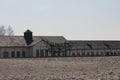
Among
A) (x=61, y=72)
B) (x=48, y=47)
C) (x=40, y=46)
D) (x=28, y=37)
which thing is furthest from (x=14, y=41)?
(x=61, y=72)

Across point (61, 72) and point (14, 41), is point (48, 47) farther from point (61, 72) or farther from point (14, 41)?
point (61, 72)

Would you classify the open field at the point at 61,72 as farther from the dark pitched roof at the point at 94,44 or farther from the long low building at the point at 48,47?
the dark pitched roof at the point at 94,44

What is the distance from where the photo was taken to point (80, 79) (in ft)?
55.1

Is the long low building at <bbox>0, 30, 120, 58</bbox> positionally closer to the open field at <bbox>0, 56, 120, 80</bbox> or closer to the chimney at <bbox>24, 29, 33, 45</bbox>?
the chimney at <bbox>24, 29, 33, 45</bbox>

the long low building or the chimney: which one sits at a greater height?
the chimney

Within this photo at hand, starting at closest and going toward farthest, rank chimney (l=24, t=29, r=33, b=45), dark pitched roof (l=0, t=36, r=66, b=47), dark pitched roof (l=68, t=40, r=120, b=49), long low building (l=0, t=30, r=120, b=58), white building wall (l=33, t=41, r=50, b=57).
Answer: dark pitched roof (l=0, t=36, r=66, b=47)
long low building (l=0, t=30, r=120, b=58)
white building wall (l=33, t=41, r=50, b=57)
chimney (l=24, t=29, r=33, b=45)
dark pitched roof (l=68, t=40, r=120, b=49)

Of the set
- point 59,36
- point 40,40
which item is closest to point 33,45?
point 40,40

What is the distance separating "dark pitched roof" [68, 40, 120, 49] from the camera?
83.2m

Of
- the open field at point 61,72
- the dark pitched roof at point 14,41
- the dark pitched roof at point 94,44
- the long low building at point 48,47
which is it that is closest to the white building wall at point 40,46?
the long low building at point 48,47

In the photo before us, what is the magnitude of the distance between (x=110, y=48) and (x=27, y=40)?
24858 millimetres

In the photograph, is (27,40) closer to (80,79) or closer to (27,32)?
(27,32)

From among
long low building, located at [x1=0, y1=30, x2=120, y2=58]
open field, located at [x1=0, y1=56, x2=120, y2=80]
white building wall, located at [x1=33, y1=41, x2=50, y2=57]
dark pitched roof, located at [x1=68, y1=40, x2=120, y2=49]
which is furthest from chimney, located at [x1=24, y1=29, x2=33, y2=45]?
open field, located at [x1=0, y1=56, x2=120, y2=80]

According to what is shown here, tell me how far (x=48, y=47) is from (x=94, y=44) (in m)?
16.4

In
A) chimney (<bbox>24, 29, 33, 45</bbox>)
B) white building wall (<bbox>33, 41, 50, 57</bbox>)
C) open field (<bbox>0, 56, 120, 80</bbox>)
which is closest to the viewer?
open field (<bbox>0, 56, 120, 80</bbox>)
